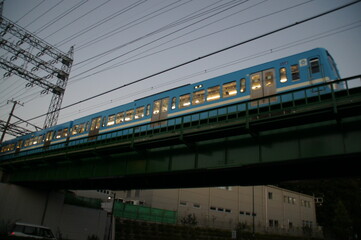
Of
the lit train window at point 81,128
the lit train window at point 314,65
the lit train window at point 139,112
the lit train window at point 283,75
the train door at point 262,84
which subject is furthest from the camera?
the lit train window at point 81,128

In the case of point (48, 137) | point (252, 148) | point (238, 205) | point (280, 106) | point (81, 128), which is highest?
point (81, 128)

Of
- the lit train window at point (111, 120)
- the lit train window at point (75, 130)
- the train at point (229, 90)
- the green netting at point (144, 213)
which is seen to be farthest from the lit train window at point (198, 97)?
the green netting at point (144, 213)

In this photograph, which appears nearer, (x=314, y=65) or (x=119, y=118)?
(x=314, y=65)

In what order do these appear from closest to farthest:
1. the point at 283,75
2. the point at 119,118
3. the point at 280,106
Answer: the point at 280,106, the point at 283,75, the point at 119,118

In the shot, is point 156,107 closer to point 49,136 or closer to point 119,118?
point 119,118

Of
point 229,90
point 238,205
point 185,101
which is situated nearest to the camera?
point 229,90

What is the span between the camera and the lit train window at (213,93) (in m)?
19.1

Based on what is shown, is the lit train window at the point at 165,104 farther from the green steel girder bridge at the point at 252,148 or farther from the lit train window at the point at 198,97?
the lit train window at the point at 198,97

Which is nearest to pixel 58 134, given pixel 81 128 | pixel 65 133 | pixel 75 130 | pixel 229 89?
pixel 65 133

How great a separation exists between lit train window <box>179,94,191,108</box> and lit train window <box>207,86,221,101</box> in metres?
Answer: 1.70

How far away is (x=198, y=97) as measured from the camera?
20.1 metres

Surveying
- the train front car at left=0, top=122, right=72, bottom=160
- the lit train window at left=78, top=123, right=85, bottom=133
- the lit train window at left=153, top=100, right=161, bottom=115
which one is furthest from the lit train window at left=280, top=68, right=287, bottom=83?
the train front car at left=0, top=122, right=72, bottom=160

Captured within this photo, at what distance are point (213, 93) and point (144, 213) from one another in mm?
26084

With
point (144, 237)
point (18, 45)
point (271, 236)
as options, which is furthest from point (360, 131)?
point (271, 236)
